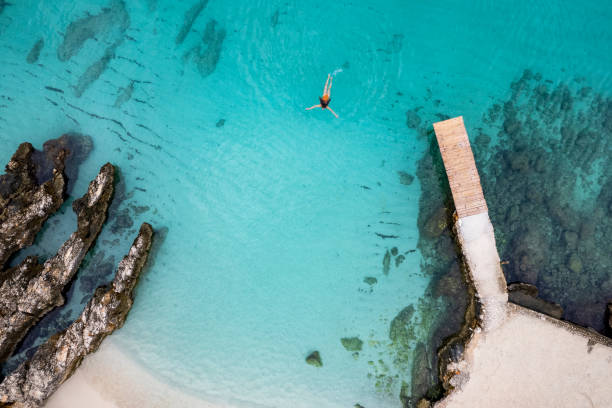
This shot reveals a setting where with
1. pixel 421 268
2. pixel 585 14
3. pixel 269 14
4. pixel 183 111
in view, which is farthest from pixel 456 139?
pixel 183 111

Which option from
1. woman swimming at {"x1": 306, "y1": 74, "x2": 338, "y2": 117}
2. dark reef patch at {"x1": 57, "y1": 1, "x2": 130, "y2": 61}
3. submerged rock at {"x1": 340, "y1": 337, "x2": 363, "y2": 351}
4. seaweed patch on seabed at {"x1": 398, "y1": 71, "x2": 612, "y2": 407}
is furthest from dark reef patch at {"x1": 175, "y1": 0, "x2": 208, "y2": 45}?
submerged rock at {"x1": 340, "y1": 337, "x2": 363, "y2": 351}

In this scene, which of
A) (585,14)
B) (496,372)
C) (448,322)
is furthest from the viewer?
(585,14)

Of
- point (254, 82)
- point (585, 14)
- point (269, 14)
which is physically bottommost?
point (254, 82)

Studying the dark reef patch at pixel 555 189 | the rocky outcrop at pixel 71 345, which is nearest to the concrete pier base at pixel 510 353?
the dark reef patch at pixel 555 189

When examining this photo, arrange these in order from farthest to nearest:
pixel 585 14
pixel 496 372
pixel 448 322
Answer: pixel 585 14 → pixel 448 322 → pixel 496 372

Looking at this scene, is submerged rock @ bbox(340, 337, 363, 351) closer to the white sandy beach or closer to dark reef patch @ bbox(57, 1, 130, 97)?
the white sandy beach

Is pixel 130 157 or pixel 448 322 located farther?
pixel 130 157

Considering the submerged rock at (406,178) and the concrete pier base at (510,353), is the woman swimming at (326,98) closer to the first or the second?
the submerged rock at (406,178)

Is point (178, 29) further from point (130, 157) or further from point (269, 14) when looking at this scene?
point (130, 157)
